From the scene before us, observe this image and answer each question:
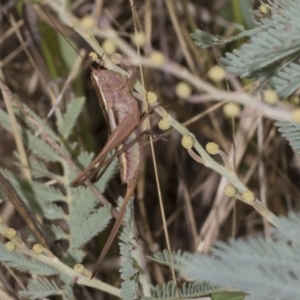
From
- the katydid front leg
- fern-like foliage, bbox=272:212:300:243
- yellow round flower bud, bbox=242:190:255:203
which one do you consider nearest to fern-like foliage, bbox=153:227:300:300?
fern-like foliage, bbox=272:212:300:243

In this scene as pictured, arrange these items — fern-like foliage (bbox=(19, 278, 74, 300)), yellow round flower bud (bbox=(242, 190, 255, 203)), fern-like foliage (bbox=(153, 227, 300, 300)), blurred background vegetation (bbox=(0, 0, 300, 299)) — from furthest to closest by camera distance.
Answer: blurred background vegetation (bbox=(0, 0, 300, 299))
fern-like foliage (bbox=(19, 278, 74, 300))
yellow round flower bud (bbox=(242, 190, 255, 203))
fern-like foliage (bbox=(153, 227, 300, 300))

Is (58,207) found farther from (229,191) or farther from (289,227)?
(289,227)

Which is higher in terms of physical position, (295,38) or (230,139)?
(295,38)

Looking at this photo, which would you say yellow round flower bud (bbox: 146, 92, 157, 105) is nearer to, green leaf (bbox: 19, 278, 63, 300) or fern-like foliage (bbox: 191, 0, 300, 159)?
fern-like foliage (bbox: 191, 0, 300, 159)

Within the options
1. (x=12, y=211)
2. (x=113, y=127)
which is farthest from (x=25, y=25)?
(x=113, y=127)

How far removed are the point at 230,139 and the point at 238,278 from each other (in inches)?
26.9

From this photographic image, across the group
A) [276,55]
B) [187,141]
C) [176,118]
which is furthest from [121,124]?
[176,118]

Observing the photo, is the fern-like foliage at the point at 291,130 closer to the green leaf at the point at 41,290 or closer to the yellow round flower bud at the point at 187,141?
the yellow round flower bud at the point at 187,141

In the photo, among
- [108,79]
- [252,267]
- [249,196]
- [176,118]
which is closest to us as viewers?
[252,267]

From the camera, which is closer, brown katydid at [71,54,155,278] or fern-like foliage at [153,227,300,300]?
fern-like foliage at [153,227,300,300]

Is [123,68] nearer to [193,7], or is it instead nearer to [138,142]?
[138,142]

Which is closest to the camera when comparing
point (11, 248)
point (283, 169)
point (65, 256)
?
point (11, 248)

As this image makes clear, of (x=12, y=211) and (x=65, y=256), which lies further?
(x=12, y=211)

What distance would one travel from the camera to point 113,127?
1.78 feet
